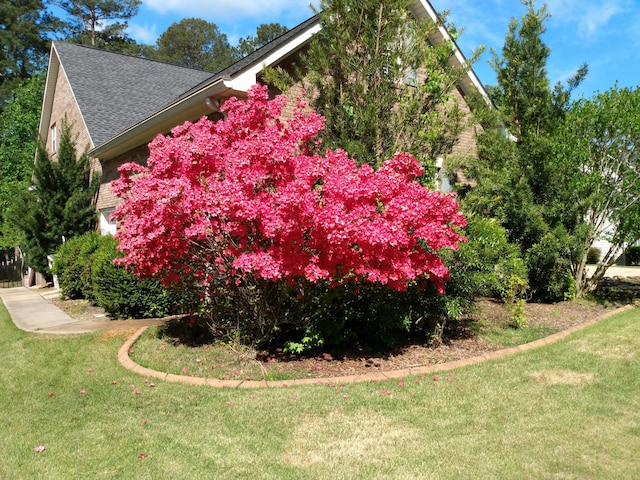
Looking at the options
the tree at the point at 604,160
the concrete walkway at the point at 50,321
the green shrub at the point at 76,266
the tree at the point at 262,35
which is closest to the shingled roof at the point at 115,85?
the green shrub at the point at 76,266

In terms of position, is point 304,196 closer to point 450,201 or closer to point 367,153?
point 450,201

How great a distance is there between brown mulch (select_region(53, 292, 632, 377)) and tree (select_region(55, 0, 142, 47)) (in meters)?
38.1

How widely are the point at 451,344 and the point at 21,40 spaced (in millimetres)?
41505

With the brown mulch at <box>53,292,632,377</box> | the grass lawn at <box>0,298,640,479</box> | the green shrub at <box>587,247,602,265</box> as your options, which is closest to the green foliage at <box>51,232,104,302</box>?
the brown mulch at <box>53,292,632,377</box>

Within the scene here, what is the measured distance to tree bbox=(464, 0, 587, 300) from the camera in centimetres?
912

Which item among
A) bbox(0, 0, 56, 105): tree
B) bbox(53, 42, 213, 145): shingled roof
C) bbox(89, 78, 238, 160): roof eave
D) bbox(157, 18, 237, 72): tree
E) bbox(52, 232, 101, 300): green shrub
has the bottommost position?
bbox(52, 232, 101, 300): green shrub

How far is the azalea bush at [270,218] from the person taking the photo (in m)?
4.65

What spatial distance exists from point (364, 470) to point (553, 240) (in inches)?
273

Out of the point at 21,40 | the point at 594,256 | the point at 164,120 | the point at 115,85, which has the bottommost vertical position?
the point at 594,256

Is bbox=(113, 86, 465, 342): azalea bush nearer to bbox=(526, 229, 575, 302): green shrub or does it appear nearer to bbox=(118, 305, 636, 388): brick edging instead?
bbox=(118, 305, 636, 388): brick edging

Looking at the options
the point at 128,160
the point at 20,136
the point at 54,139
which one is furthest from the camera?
the point at 20,136

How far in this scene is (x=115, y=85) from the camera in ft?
54.6

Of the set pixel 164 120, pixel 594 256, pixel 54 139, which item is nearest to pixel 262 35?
pixel 54 139

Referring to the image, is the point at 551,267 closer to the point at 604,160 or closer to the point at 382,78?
the point at 604,160
